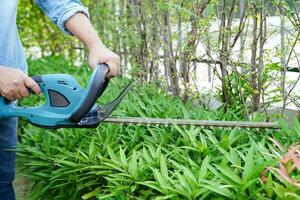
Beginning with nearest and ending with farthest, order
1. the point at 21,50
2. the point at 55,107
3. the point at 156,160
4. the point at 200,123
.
→ the point at 55,107 < the point at 21,50 < the point at 156,160 < the point at 200,123

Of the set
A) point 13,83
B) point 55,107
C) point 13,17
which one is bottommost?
point 55,107

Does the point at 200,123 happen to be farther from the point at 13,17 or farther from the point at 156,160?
the point at 13,17

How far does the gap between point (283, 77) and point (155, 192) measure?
51.2 inches

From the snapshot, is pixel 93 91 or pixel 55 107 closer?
pixel 93 91

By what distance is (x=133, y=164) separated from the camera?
299 cm

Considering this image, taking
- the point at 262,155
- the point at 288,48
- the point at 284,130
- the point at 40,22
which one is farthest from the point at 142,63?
the point at 40,22

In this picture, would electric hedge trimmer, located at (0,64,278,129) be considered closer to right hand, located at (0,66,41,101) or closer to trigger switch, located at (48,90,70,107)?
trigger switch, located at (48,90,70,107)

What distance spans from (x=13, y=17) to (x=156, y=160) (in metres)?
0.97

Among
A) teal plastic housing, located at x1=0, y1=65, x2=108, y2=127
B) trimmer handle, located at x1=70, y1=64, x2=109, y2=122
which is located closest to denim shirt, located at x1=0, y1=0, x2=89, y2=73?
teal plastic housing, located at x1=0, y1=65, x2=108, y2=127

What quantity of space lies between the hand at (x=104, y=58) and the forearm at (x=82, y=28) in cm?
6

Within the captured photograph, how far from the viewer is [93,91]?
2441 millimetres

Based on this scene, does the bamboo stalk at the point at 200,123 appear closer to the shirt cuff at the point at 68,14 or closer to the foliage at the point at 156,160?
the foliage at the point at 156,160

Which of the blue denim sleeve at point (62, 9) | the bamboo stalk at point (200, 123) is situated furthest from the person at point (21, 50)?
the bamboo stalk at point (200, 123)

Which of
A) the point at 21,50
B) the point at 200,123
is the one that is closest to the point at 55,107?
the point at 21,50
